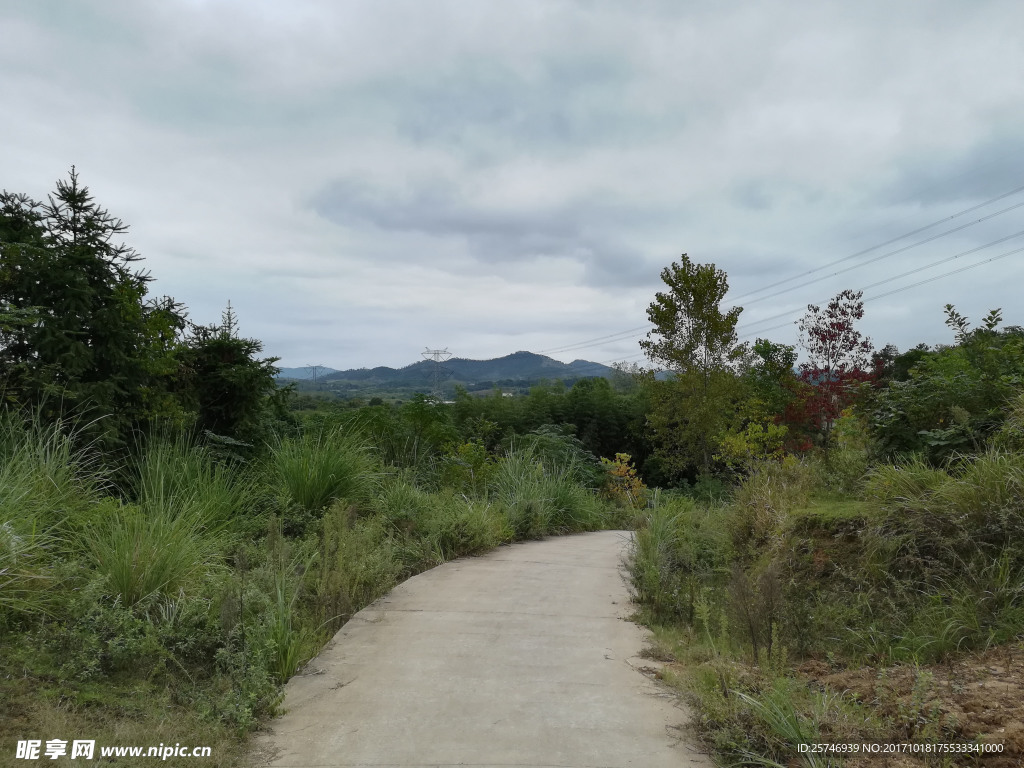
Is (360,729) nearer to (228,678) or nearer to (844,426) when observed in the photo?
(228,678)

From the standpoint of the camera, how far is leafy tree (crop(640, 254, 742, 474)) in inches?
682

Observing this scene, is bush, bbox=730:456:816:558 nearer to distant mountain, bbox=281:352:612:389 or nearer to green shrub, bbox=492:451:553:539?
green shrub, bbox=492:451:553:539

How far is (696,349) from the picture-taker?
17875 mm

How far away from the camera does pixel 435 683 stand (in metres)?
4.10

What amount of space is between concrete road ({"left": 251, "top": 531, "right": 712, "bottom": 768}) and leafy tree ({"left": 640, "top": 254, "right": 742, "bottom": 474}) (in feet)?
38.8

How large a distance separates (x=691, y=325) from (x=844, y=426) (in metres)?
8.05

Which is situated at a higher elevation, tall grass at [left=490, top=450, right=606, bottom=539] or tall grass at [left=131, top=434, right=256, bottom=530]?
tall grass at [left=131, top=434, right=256, bottom=530]

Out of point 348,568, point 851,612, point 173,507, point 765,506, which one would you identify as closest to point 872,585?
point 851,612

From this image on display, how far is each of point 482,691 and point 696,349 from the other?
15008mm

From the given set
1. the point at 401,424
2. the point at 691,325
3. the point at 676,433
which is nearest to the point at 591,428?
the point at 676,433

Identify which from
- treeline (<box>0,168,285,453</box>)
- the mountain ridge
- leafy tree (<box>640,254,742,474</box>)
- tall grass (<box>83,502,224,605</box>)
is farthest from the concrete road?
the mountain ridge

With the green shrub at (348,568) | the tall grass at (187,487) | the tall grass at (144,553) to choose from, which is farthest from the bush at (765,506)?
the tall grass at (187,487)

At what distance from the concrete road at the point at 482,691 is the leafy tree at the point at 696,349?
1181cm

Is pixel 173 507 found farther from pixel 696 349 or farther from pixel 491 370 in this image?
pixel 491 370
